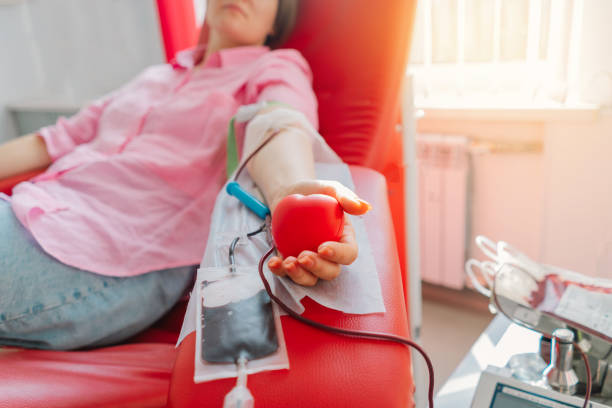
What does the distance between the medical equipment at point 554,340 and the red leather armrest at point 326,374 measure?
33cm

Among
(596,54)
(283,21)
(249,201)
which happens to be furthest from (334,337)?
(596,54)

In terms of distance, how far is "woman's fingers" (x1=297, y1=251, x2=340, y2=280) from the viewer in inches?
19.7

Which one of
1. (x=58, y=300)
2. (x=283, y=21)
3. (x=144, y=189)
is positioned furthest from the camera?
(x=283, y=21)

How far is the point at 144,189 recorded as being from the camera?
0.93 m

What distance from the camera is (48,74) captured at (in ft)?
7.14

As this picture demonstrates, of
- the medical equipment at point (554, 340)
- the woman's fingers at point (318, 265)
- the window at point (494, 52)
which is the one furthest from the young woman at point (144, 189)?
the window at point (494, 52)

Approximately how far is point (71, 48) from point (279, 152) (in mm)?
1860

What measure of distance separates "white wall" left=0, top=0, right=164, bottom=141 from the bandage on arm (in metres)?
1.57

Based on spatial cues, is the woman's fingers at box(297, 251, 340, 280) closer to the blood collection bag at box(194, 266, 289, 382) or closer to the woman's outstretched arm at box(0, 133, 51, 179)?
the blood collection bag at box(194, 266, 289, 382)

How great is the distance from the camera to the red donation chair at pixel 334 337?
43 centimetres

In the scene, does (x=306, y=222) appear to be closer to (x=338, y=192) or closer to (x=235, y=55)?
(x=338, y=192)

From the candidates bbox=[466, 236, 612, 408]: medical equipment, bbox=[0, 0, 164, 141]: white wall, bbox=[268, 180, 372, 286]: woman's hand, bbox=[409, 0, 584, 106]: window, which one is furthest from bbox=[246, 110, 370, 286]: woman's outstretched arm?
bbox=[0, 0, 164, 141]: white wall

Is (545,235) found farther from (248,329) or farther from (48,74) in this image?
(48,74)

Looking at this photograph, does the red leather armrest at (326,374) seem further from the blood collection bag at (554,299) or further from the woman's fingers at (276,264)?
the blood collection bag at (554,299)
